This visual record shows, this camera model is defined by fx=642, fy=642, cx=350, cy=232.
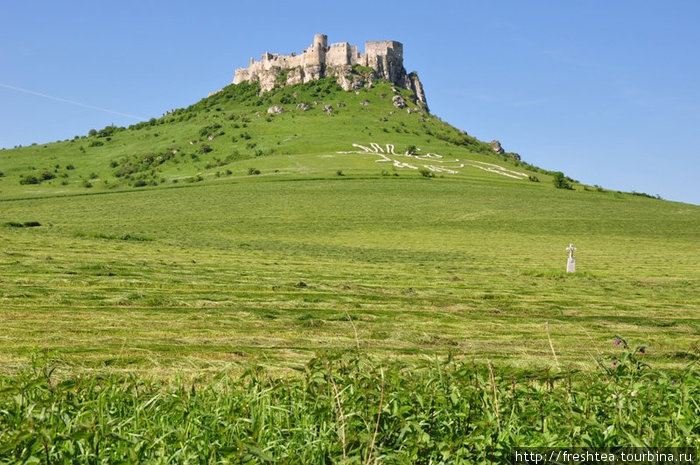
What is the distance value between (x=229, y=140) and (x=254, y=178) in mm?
65037

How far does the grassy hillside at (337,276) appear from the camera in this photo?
10.5 meters

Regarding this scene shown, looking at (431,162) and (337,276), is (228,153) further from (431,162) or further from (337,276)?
(337,276)

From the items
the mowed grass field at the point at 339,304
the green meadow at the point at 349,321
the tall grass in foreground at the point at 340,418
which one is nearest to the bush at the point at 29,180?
the green meadow at the point at 349,321

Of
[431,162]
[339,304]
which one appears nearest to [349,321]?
[339,304]

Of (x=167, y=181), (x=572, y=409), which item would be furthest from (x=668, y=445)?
(x=167, y=181)

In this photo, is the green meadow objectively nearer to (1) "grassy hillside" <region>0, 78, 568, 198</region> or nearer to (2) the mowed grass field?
(2) the mowed grass field

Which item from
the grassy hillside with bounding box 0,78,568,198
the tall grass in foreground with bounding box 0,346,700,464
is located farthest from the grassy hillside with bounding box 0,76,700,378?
the grassy hillside with bounding box 0,78,568,198

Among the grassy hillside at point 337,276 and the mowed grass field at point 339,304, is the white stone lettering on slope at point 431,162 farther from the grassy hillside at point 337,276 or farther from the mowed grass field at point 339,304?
the mowed grass field at point 339,304

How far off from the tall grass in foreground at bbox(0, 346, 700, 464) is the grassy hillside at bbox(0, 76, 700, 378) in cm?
133

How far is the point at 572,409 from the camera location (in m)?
6.30

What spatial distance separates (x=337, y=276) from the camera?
72.4 ft

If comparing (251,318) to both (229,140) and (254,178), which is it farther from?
(229,140)

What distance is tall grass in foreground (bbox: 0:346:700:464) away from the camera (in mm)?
5004

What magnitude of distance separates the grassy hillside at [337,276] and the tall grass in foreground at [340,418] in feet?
4.35
